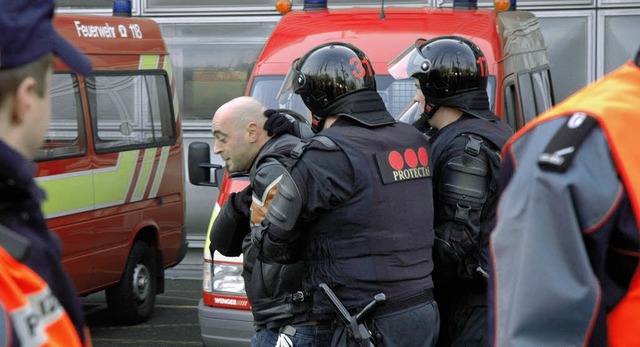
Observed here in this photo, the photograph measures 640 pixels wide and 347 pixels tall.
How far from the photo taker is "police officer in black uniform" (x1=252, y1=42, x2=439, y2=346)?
13.3 feet

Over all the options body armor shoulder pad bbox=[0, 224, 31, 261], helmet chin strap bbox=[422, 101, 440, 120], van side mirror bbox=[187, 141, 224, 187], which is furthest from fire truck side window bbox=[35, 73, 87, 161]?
body armor shoulder pad bbox=[0, 224, 31, 261]

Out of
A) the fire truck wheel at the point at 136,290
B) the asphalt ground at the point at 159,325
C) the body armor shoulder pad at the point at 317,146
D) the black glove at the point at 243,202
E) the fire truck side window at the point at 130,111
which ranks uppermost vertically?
the body armor shoulder pad at the point at 317,146

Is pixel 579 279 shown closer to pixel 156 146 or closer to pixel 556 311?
pixel 556 311

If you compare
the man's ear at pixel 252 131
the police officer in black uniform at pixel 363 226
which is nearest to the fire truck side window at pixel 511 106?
the man's ear at pixel 252 131

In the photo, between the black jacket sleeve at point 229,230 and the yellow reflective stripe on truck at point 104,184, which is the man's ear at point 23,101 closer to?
the black jacket sleeve at point 229,230

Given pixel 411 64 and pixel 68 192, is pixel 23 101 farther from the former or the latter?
pixel 68 192

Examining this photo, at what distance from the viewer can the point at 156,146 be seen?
33.8 ft

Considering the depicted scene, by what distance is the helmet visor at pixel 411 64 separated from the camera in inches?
193

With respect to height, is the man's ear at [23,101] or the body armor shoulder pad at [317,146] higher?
the man's ear at [23,101]

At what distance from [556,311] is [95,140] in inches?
297

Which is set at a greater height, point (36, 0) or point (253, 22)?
point (36, 0)

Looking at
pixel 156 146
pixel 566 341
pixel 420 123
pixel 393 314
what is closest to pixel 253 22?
pixel 156 146

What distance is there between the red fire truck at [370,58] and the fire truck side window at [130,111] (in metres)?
2.42

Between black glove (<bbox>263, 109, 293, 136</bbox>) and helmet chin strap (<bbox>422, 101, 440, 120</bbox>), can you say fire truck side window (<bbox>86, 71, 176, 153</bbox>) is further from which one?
helmet chin strap (<bbox>422, 101, 440, 120</bbox>)
